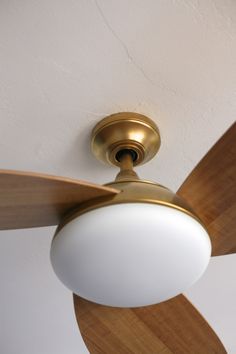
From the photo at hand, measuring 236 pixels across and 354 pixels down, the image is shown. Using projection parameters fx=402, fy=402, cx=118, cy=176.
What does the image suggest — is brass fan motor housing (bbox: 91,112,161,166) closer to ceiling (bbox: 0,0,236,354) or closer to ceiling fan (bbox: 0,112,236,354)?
ceiling (bbox: 0,0,236,354)

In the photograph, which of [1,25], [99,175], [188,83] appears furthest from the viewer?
[99,175]

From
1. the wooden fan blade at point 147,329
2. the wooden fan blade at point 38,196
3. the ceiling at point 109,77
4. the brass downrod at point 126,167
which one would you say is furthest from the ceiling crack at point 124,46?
the wooden fan blade at point 147,329

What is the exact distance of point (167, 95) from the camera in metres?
0.88

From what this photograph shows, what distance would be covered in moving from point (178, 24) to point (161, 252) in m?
0.44

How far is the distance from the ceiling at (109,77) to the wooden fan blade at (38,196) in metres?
0.28

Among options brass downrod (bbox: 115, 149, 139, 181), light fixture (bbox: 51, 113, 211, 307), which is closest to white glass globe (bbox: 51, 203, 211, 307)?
light fixture (bbox: 51, 113, 211, 307)

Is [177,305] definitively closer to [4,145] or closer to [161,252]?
[161,252]

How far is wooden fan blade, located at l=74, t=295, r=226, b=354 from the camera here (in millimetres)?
901

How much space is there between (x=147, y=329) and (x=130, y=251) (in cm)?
39

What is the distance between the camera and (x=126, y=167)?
88cm

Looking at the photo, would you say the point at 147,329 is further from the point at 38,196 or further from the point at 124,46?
the point at 124,46

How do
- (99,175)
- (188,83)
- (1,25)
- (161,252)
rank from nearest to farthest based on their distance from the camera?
(161,252) < (1,25) < (188,83) < (99,175)

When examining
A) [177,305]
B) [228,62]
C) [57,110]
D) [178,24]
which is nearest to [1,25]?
[57,110]

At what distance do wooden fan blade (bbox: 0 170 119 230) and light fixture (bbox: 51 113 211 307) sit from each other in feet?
0.07
